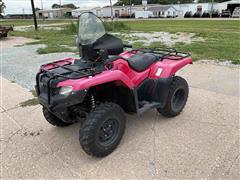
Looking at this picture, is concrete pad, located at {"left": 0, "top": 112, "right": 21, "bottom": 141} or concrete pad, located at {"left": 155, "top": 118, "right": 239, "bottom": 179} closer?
concrete pad, located at {"left": 155, "top": 118, "right": 239, "bottom": 179}

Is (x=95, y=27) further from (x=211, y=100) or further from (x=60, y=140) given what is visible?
(x=211, y=100)

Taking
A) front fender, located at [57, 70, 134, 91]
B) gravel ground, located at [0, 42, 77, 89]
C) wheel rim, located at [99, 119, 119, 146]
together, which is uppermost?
front fender, located at [57, 70, 134, 91]

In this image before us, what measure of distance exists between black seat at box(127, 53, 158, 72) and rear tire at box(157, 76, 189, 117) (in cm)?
42

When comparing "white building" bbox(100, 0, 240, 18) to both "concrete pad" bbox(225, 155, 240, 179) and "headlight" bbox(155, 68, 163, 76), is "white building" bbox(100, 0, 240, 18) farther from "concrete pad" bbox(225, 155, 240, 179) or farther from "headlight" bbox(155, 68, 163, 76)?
"concrete pad" bbox(225, 155, 240, 179)

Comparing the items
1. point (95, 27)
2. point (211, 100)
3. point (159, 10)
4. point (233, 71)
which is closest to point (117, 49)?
point (95, 27)

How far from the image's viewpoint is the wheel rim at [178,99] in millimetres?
A: 3495

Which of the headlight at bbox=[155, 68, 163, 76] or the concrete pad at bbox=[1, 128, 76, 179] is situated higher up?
the headlight at bbox=[155, 68, 163, 76]

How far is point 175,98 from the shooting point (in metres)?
3.57

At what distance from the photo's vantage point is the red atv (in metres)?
2.42

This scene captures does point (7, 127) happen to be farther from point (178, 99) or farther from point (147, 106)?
point (178, 99)

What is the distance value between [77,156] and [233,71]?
446 centimetres

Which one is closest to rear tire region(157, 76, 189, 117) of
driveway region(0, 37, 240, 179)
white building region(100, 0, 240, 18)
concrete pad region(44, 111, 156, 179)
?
driveway region(0, 37, 240, 179)

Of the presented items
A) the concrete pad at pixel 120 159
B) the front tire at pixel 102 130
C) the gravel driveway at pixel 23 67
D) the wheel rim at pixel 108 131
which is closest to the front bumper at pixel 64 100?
the front tire at pixel 102 130

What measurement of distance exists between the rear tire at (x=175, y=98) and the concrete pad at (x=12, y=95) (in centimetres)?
261
